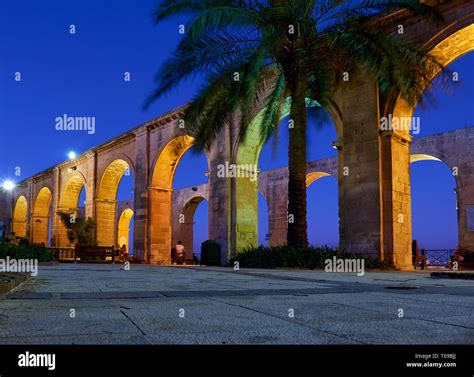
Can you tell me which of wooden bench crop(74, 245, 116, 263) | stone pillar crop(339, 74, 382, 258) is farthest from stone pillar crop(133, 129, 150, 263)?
stone pillar crop(339, 74, 382, 258)

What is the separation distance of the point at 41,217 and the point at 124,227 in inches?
230

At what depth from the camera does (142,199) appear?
21438 millimetres

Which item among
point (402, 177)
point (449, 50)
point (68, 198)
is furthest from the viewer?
point (68, 198)

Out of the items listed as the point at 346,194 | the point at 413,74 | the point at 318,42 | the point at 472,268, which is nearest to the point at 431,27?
the point at 413,74

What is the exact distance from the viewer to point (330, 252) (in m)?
11.4

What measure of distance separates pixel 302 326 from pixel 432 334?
572 millimetres

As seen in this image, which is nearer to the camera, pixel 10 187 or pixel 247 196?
pixel 247 196

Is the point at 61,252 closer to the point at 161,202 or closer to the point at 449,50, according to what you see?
the point at 161,202

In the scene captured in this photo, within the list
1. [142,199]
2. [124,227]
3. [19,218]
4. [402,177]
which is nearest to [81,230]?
[142,199]

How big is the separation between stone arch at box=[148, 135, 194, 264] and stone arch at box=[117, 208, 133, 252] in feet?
44.1

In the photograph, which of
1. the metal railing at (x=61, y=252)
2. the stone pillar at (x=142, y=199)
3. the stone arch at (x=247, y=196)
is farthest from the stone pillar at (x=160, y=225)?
the stone arch at (x=247, y=196)

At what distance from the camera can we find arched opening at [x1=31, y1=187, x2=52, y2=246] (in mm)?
34000

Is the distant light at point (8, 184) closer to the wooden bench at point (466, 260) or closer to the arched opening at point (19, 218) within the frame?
the arched opening at point (19, 218)
